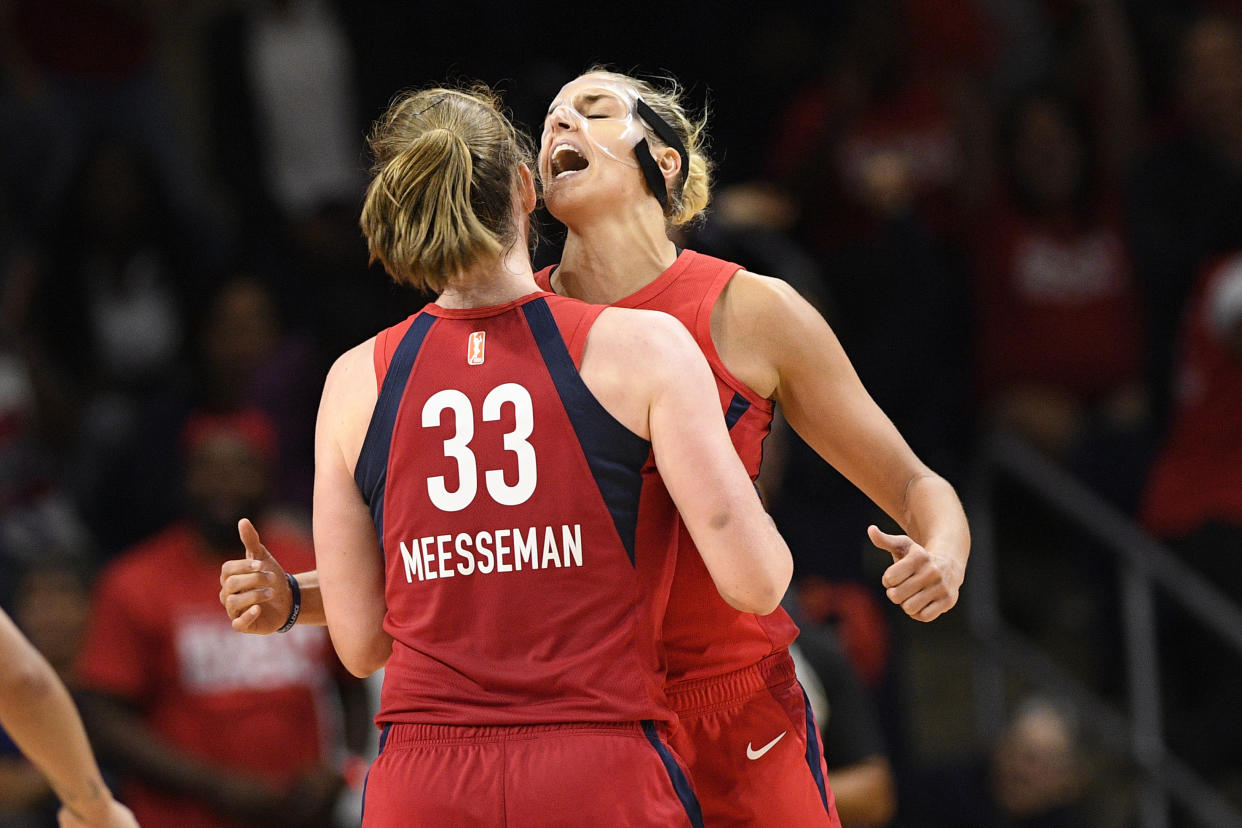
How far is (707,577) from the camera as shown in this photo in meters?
3.03

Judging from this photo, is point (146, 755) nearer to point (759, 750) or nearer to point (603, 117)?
point (759, 750)

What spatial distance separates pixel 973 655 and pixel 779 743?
4490 millimetres

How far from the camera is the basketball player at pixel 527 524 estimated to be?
102 inches

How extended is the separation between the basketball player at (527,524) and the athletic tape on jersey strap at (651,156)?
467 mm

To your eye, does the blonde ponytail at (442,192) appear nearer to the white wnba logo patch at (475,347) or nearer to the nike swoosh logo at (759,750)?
the white wnba logo patch at (475,347)

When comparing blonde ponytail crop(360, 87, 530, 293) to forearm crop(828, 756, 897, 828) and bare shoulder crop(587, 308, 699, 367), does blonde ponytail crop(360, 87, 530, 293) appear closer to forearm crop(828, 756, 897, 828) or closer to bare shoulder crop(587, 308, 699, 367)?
bare shoulder crop(587, 308, 699, 367)

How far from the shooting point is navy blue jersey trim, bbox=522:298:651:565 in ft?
8.55

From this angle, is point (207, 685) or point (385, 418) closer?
point (385, 418)

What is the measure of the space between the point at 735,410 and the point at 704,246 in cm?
269

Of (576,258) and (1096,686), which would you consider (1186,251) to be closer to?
(1096,686)

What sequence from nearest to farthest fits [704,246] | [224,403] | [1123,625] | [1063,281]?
[704,246], [1123,625], [224,403], [1063,281]

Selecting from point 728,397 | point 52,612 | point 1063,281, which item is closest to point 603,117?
point 728,397

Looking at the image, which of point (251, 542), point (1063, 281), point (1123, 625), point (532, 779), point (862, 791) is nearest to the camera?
point (532, 779)

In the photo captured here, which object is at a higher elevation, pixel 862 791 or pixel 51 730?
pixel 51 730
